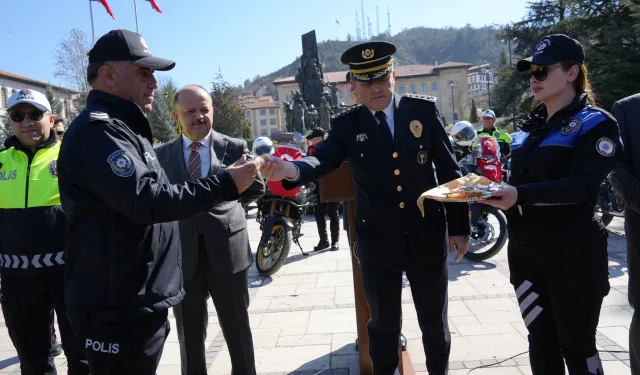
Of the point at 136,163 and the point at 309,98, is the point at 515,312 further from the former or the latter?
the point at 309,98

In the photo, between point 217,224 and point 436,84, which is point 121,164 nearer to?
point 217,224

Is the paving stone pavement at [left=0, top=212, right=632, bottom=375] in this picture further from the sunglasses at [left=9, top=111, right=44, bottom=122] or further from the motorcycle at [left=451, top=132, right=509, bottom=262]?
the sunglasses at [left=9, top=111, right=44, bottom=122]

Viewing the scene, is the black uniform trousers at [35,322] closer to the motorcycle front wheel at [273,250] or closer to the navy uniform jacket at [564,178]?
the navy uniform jacket at [564,178]

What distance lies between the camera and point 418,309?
9.09ft

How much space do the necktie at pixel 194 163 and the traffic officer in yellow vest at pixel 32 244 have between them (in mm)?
984

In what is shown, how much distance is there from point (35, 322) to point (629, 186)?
11.7 feet

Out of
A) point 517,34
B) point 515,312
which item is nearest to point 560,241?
point 515,312

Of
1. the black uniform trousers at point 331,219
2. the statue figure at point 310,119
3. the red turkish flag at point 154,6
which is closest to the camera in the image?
the black uniform trousers at point 331,219

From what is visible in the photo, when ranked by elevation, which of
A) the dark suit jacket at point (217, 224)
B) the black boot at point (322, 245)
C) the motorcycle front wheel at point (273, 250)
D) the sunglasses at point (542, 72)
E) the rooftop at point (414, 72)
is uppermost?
the rooftop at point (414, 72)

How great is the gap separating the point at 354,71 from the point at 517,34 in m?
33.6

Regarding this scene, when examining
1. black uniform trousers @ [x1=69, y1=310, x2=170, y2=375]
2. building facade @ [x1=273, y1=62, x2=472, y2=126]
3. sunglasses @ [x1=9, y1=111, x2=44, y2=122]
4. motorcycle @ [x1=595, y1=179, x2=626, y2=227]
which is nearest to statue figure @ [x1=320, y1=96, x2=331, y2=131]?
motorcycle @ [x1=595, y1=179, x2=626, y2=227]

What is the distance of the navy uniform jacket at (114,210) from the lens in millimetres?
1925

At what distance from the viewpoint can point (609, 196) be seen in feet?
23.7

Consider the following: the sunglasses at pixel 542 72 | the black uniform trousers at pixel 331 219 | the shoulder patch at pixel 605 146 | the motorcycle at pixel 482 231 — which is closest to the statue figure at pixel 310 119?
the black uniform trousers at pixel 331 219
